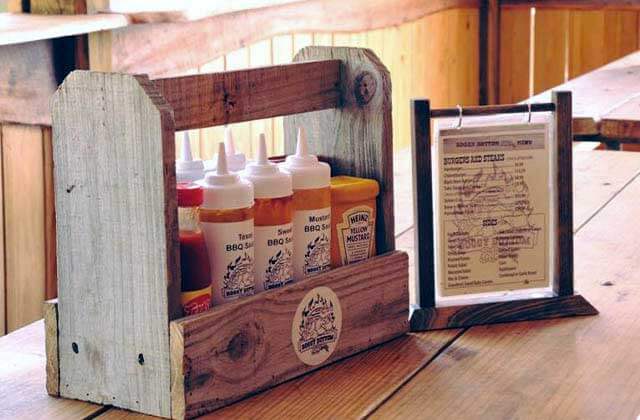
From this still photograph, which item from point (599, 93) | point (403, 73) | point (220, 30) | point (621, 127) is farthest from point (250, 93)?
point (403, 73)

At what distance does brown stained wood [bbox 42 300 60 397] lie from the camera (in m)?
1.09

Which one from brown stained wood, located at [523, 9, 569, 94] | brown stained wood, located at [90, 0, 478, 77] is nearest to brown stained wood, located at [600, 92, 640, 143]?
brown stained wood, located at [90, 0, 478, 77]

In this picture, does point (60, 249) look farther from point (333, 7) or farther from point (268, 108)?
point (333, 7)

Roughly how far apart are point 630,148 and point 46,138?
81.5 inches

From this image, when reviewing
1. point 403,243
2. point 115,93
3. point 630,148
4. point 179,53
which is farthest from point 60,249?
point 630,148

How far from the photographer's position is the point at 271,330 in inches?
43.6

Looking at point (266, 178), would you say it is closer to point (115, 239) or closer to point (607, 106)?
point (115, 239)

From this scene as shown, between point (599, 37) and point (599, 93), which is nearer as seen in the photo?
point (599, 93)

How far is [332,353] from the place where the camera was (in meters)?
1.19

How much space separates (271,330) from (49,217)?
1.81 metres

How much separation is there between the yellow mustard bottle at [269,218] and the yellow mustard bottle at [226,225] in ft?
0.11

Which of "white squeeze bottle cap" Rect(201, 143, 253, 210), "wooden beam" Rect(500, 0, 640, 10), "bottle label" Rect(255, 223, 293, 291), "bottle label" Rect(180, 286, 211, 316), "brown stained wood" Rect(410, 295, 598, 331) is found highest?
"wooden beam" Rect(500, 0, 640, 10)

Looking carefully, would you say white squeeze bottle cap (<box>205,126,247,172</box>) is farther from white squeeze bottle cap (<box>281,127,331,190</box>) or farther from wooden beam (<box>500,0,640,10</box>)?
wooden beam (<box>500,0,640,10</box>)

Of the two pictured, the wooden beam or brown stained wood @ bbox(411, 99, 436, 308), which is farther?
the wooden beam
